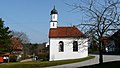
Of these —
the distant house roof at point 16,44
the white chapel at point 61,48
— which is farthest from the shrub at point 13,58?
the distant house roof at point 16,44

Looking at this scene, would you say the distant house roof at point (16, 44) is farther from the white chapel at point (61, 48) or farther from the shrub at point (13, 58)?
the white chapel at point (61, 48)

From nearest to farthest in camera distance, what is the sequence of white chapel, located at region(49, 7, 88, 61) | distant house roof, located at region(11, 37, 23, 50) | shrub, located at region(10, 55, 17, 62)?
white chapel, located at region(49, 7, 88, 61), shrub, located at region(10, 55, 17, 62), distant house roof, located at region(11, 37, 23, 50)

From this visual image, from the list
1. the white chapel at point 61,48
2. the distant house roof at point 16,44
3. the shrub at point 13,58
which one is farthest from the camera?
the distant house roof at point 16,44

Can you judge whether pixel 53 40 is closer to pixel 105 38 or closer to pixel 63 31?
pixel 63 31

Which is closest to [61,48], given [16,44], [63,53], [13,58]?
[63,53]

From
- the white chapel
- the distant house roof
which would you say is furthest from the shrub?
the distant house roof

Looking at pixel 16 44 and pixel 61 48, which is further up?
pixel 16 44

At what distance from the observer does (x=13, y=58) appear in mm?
66812

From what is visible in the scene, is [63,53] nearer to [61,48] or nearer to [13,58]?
[61,48]

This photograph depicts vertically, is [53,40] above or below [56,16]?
below

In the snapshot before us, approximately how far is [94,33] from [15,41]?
57786 millimetres

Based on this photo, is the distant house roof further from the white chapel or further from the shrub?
the white chapel

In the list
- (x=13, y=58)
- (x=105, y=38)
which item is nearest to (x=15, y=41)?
(x=13, y=58)

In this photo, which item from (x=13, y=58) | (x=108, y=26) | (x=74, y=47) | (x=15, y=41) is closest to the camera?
(x=108, y=26)
